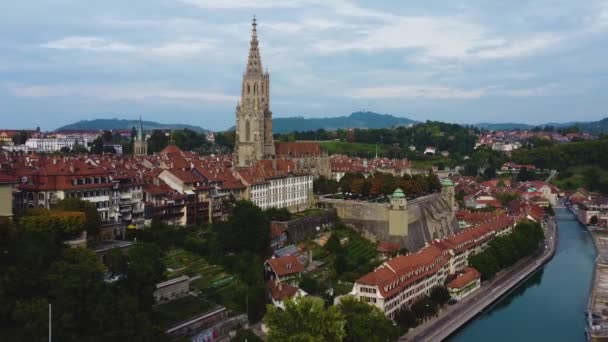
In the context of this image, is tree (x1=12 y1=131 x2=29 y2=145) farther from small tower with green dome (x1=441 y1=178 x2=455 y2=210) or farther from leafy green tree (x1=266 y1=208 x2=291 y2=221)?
small tower with green dome (x1=441 y1=178 x2=455 y2=210)

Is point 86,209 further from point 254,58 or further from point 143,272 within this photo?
point 254,58

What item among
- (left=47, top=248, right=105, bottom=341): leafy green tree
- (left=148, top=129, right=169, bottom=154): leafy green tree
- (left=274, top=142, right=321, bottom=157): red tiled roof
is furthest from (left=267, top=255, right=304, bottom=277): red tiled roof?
(left=148, top=129, right=169, bottom=154): leafy green tree

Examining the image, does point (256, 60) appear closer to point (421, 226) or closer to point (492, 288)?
point (421, 226)

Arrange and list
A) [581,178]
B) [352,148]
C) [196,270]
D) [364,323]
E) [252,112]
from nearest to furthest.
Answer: [364,323]
[196,270]
[252,112]
[581,178]
[352,148]

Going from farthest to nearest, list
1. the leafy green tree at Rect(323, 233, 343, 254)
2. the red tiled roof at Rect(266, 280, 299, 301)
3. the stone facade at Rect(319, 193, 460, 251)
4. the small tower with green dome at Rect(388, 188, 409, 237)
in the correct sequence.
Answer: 1. the stone facade at Rect(319, 193, 460, 251)
2. the small tower with green dome at Rect(388, 188, 409, 237)
3. the leafy green tree at Rect(323, 233, 343, 254)
4. the red tiled roof at Rect(266, 280, 299, 301)

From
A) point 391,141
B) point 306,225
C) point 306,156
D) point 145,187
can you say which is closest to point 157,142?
point 306,156

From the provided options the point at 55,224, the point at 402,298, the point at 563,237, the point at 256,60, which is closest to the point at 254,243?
the point at 402,298
